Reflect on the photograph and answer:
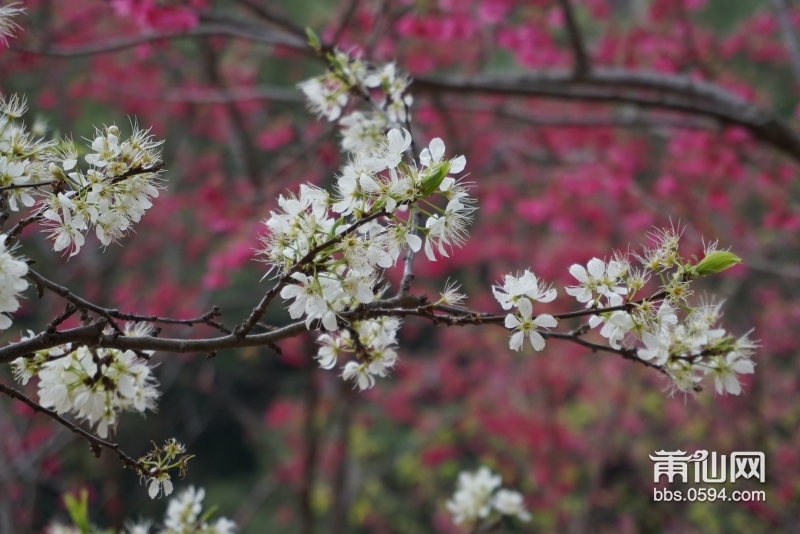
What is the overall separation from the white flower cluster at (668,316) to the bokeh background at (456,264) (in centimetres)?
256

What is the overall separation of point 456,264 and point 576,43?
11.8 ft

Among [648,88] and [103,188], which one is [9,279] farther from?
[648,88]

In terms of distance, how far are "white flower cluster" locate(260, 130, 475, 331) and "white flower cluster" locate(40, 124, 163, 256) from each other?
0.25m

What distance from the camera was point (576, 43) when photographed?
2928 millimetres

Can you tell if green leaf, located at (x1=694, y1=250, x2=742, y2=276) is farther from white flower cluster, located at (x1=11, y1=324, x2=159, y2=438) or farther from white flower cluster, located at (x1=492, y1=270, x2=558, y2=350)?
white flower cluster, located at (x1=11, y1=324, x2=159, y2=438)

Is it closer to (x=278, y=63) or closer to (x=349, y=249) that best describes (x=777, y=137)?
(x=349, y=249)

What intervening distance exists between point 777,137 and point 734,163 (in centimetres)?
115

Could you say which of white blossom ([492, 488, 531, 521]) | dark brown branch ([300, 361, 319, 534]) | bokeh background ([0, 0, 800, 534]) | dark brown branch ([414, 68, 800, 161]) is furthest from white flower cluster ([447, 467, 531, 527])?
dark brown branch ([300, 361, 319, 534])

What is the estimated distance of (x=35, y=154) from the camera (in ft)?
A: 3.71

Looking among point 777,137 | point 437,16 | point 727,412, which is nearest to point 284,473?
point 727,412

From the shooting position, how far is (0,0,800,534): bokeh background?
421 centimetres

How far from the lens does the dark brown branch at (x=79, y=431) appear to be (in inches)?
40.0

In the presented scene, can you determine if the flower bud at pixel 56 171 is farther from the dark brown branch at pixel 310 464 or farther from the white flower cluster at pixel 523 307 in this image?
the dark brown branch at pixel 310 464

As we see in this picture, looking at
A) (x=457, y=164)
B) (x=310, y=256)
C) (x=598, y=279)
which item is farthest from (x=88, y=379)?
(x=598, y=279)
